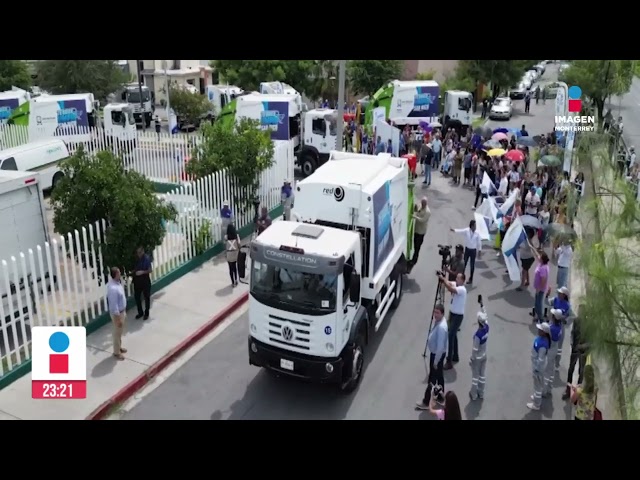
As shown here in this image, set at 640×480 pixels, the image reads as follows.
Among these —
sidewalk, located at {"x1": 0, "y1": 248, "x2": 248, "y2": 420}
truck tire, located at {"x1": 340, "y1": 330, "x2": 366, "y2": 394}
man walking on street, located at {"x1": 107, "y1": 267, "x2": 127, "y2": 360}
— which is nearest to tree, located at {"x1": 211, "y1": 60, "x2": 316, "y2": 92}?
sidewalk, located at {"x1": 0, "y1": 248, "x2": 248, "y2": 420}

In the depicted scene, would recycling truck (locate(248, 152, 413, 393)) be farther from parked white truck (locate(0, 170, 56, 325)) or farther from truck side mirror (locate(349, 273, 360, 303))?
parked white truck (locate(0, 170, 56, 325))

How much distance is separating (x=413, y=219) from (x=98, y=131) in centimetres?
1851

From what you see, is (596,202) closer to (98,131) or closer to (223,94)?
(98,131)

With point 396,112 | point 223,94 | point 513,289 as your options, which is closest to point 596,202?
point 513,289

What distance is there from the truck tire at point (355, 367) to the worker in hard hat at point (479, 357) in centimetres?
170

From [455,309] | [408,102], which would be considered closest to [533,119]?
[408,102]

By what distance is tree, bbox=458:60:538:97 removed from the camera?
133 ft

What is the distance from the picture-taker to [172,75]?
47.6 metres

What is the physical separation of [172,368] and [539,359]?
19.1 ft

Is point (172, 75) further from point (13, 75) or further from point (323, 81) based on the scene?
point (323, 81)

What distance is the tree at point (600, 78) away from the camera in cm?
2311

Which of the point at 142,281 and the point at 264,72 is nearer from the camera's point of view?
the point at 142,281

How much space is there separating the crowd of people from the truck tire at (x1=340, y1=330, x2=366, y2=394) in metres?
1.01

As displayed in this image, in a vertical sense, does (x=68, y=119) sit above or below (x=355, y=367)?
above
